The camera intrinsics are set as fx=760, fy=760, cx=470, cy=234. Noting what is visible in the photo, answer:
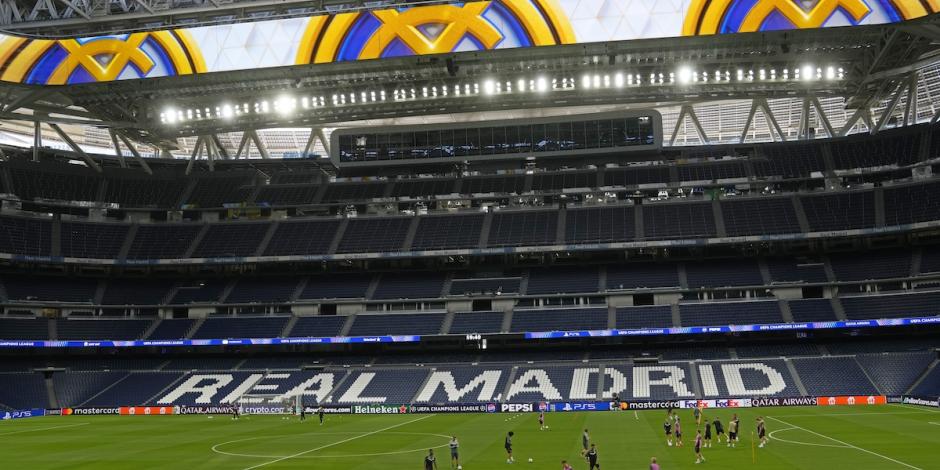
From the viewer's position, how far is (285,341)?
229ft

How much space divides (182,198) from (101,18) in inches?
1639

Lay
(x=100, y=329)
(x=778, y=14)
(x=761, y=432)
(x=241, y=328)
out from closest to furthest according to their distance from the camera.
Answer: (x=761, y=432) < (x=778, y=14) < (x=241, y=328) < (x=100, y=329)

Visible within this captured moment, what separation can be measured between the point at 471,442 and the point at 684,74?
107 feet

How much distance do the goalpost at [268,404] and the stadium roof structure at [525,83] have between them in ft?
78.7

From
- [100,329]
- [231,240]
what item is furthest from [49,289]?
[231,240]

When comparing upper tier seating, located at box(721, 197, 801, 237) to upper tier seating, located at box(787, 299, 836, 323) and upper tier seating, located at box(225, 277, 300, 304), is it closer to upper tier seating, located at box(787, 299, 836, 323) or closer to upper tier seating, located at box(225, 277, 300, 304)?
upper tier seating, located at box(787, 299, 836, 323)

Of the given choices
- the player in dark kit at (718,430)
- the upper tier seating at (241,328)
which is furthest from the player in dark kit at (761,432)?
the upper tier seating at (241,328)

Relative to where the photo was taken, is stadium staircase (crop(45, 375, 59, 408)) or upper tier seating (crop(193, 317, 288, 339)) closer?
stadium staircase (crop(45, 375, 59, 408))

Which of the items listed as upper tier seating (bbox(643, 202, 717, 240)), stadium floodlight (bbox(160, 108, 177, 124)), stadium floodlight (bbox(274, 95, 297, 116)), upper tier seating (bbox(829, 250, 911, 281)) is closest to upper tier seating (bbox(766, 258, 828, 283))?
upper tier seating (bbox(829, 250, 911, 281))

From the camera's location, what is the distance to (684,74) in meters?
56.8

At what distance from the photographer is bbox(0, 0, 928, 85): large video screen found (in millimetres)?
48594

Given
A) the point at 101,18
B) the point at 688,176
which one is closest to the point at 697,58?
the point at 688,176

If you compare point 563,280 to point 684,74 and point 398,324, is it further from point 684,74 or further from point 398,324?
point 684,74

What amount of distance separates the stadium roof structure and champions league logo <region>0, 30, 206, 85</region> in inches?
51.5
